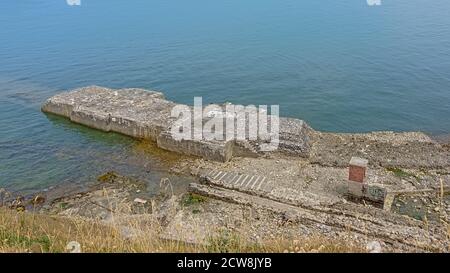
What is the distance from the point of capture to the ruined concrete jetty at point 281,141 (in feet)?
69.4

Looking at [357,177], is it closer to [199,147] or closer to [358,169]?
[358,169]

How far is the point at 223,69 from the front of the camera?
38.7 metres

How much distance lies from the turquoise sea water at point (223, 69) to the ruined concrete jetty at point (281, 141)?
129 cm

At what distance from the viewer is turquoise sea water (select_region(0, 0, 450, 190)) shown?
25.1m

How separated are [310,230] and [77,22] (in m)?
60.6

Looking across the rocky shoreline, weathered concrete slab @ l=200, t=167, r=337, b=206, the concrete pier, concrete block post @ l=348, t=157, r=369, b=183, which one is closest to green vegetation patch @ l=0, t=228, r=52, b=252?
the rocky shoreline

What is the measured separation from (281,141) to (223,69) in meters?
18.3

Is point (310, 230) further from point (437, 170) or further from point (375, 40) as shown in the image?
point (375, 40)

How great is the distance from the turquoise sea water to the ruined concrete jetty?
4.24 feet

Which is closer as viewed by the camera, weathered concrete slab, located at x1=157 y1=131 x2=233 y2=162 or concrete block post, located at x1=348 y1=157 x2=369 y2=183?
concrete block post, located at x1=348 y1=157 x2=369 y2=183

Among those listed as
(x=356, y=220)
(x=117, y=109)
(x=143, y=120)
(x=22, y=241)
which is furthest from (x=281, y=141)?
(x=22, y=241)

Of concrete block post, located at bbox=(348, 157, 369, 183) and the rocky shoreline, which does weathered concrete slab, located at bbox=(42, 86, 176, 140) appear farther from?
concrete block post, located at bbox=(348, 157, 369, 183)

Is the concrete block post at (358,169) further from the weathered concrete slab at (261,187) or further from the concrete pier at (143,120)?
the concrete pier at (143,120)
